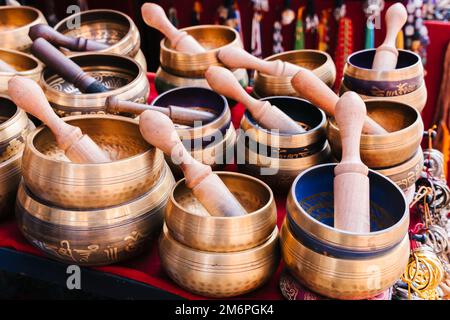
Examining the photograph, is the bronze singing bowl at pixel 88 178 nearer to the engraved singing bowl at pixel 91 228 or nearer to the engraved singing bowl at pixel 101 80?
the engraved singing bowl at pixel 91 228

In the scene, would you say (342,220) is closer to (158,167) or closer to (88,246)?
(158,167)

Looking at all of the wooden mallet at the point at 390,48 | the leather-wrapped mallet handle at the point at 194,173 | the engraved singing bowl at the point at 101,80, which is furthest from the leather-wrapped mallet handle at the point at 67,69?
the wooden mallet at the point at 390,48

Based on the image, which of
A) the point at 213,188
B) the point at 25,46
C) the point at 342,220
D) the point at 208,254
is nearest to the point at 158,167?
the point at 213,188

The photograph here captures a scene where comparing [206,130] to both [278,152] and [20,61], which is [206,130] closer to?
[278,152]

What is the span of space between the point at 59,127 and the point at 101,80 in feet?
→ 1.84

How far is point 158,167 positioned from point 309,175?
36 centimetres

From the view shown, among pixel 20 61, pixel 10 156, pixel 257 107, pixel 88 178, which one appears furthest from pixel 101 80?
pixel 88 178

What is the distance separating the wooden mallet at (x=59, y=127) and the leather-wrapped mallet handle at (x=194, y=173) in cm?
13

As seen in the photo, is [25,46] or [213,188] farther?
[25,46]

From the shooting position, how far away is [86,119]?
4.74 feet

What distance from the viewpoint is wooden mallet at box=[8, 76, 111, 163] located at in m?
1.30

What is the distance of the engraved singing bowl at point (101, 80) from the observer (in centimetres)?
158

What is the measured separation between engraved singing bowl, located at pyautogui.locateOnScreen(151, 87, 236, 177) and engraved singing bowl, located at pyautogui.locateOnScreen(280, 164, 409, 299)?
38 centimetres

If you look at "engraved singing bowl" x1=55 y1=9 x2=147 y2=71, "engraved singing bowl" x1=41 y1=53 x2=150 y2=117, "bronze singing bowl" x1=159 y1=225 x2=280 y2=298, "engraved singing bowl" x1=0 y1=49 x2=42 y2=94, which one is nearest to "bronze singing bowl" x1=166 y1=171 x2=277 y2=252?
"bronze singing bowl" x1=159 y1=225 x2=280 y2=298
